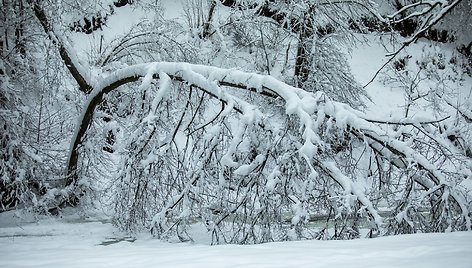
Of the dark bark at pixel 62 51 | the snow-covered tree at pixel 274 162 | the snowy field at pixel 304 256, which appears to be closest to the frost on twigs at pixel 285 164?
the snow-covered tree at pixel 274 162

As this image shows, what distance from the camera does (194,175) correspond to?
6387mm

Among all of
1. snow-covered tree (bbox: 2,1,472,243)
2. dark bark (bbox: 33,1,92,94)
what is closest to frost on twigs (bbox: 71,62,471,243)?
snow-covered tree (bbox: 2,1,472,243)

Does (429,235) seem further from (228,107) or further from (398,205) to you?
(228,107)

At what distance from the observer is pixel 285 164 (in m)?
5.53

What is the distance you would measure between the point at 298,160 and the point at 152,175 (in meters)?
2.57

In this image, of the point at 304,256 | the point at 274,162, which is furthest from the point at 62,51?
the point at 304,256

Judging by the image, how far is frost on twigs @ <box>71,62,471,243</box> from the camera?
217 inches

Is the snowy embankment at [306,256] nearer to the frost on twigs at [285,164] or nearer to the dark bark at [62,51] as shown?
the frost on twigs at [285,164]

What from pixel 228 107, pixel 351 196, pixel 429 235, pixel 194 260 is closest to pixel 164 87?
pixel 228 107

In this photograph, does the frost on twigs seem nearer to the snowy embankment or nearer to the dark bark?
the snowy embankment

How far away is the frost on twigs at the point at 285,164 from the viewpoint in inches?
217

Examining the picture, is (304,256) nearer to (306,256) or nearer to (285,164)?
(306,256)

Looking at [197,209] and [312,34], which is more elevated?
[312,34]

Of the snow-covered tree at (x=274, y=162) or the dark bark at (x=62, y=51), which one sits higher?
the dark bark at (x=62, y=51)
